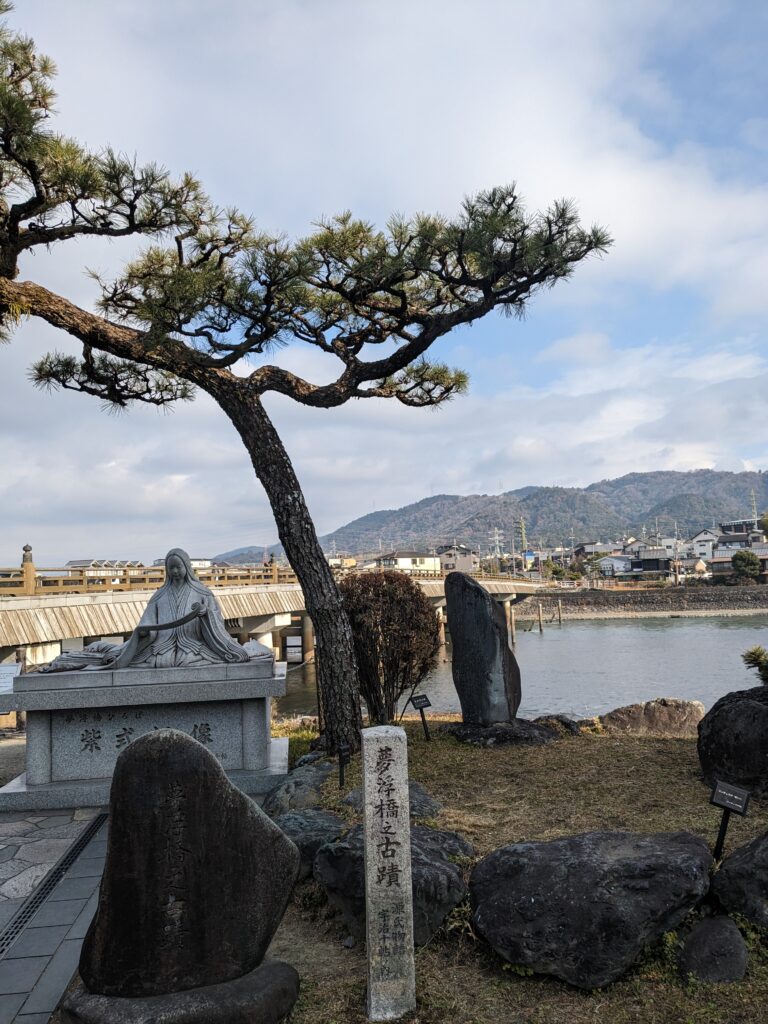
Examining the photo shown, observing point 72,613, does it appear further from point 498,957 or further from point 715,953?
point 715,953

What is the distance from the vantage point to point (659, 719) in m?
11.6

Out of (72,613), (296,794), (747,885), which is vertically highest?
(72,613)

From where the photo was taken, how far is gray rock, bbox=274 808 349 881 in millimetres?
5332

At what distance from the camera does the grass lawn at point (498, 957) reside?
3680 millimetres

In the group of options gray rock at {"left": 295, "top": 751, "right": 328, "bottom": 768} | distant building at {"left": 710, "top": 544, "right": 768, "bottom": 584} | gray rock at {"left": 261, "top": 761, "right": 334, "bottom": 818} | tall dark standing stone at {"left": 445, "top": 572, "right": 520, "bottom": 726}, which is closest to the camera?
gray rock at {"left": 261, "top": 761, "right": 334, "bottom": 818}

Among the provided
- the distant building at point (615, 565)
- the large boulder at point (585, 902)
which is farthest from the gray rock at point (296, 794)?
the distant building at point (615, 565)

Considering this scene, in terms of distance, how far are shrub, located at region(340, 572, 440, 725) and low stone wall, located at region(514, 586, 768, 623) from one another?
171ft

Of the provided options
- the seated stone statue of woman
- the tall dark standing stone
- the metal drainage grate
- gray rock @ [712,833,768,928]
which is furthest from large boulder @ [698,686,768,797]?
the metal drainage grate

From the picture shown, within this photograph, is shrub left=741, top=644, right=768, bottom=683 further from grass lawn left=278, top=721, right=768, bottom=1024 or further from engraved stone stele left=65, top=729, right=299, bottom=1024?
engraved stone stele left=65, top=729, right=299, bottom=1024

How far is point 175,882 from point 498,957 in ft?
6.28

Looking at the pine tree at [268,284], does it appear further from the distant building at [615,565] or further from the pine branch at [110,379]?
the distant building at [615,565]

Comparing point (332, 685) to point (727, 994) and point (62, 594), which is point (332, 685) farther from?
point (62, 594)

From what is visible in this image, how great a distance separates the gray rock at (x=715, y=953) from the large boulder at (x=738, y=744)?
2.56m

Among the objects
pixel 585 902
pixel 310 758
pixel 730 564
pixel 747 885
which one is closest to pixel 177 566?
pixel 310 758
